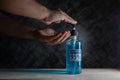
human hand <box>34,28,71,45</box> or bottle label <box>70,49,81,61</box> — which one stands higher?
human hand <box>34,28,71,45</box>

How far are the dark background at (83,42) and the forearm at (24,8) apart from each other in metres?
0.20

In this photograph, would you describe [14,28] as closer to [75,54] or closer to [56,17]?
[56,17]

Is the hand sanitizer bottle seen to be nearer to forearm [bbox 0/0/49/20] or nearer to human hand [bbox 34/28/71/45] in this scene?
human hand [bbox 34/28/71/45]

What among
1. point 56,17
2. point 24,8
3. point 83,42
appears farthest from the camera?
point 83,42

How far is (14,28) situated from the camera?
141cm

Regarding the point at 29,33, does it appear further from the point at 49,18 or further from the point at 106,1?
the point at 106,1

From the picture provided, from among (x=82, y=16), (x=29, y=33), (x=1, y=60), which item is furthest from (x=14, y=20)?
(x=82, y=16)

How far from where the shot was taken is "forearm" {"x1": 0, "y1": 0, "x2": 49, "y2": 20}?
47.8 inches

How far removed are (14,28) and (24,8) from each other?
0.61 ft

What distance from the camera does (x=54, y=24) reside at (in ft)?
5.06

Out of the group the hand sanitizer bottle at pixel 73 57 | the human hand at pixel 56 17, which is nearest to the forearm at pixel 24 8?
the human hand at pixel 56 17

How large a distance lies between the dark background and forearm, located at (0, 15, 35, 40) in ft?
0.28

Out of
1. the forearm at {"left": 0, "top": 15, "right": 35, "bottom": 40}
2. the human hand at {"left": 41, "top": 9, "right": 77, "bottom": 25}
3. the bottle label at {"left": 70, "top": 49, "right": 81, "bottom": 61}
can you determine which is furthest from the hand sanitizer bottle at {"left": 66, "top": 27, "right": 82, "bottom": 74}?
the forearm at {"left": 0, "top": 15, "right": 35, "bottom": 40}

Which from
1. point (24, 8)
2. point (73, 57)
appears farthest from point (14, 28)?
point (73, 57)
